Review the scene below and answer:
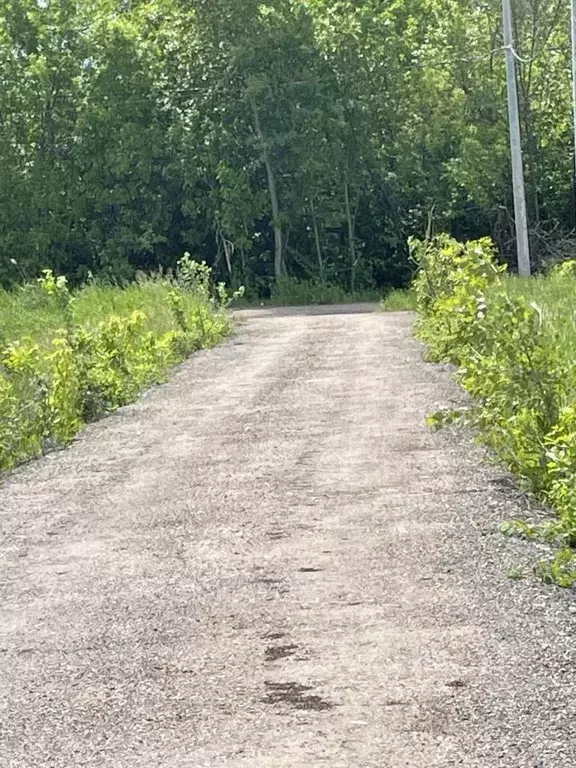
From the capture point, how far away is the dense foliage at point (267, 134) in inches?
1288

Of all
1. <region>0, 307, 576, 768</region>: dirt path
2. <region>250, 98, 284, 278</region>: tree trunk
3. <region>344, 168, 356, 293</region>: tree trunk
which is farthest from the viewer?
<region>344, 168, 356, 293</region>: tree trunk

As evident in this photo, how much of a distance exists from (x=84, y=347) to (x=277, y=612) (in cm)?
827

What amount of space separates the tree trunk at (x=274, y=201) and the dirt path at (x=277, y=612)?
23.0m

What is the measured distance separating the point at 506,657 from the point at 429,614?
0.60 m

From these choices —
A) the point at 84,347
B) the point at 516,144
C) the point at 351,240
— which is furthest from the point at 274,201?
the point at 84,347

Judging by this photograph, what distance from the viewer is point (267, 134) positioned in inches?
1297

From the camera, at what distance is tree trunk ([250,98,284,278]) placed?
32688 mm

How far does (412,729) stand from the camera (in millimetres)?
4316

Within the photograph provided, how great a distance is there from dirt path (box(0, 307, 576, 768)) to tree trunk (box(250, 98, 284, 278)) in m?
23.0

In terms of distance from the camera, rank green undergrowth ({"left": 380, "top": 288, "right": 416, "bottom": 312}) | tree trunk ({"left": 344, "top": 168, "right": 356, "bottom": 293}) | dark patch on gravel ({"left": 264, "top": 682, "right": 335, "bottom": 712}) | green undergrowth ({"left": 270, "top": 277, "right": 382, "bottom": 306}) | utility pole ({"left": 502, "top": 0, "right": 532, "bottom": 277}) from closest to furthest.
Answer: dark patch on gravel ({"left": 264, "top": 682, "right": 335, "bottom": 712}) → green undergrowth ({"left": 380, "top": 288, "right": 416, "bottom": 312}) → utility pole ({"left": 502, "top": 0, "right": 532, "bottom": 277}) → green undergrowth ({"left": 270, "top": 277, "right": 382, "bottom": 306}) → tree trunk ({"left": 344, "top": 168, "right": 356, "bottom": 293})

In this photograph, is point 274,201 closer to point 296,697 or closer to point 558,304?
point 558,304

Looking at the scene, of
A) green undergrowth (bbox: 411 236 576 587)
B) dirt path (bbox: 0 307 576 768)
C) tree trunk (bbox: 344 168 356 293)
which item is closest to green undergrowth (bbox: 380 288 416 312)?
tree trunk (bbox: 344 168 356 293)

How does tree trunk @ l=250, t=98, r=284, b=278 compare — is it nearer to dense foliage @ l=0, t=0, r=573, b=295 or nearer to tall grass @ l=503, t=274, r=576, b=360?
dense foliage @ l=0, t=0, r=573, b=295

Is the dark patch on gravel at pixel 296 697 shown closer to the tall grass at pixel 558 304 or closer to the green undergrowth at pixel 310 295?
the tall grass at pixel 558 304
